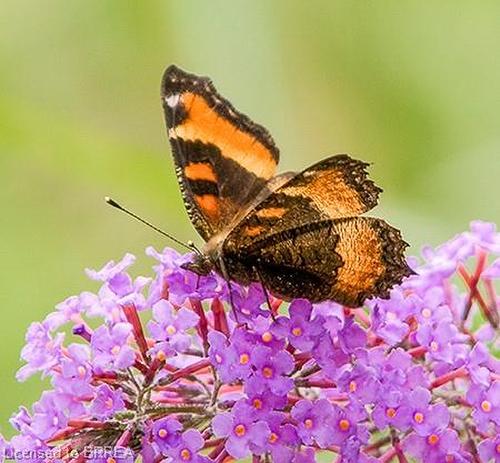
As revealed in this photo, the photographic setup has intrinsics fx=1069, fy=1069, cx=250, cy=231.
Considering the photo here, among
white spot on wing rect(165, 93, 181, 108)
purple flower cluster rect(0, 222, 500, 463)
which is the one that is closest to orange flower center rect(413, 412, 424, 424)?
purple flower cluster rect(0, 222, 500, 463)

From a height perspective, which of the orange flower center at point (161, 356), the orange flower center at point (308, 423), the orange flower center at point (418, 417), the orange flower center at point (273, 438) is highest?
the orange flower center at point (161, 356)

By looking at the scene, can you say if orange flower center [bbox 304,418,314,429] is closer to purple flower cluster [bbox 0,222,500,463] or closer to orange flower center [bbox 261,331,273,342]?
purple flower cluster [bbox 0,222,500,463]

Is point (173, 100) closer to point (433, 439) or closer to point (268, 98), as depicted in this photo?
point (433, 439)

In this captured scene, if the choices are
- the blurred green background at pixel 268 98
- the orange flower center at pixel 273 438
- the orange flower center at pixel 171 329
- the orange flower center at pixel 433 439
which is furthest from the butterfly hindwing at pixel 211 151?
the blurred green background at pixel 268 98

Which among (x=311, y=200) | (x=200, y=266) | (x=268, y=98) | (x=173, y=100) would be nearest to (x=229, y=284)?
(x=200, y=266)

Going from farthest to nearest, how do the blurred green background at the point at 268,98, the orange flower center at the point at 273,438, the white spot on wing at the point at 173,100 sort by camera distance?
the blurred green background at the point at 268,98
the white spot on wing at the point at 173,100
the orange flower center at the point at 273,438

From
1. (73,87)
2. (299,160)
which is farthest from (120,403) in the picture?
(73,87)

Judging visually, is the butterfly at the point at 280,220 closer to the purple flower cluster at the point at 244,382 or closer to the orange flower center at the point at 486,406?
the purple flower cluster at the point at 244,382

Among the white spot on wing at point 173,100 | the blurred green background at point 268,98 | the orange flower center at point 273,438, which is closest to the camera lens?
the orange flower center at point 273,438
